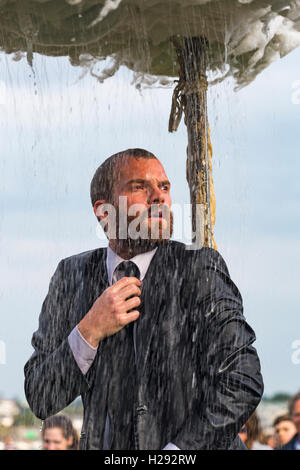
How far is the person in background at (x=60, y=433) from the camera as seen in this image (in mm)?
3900

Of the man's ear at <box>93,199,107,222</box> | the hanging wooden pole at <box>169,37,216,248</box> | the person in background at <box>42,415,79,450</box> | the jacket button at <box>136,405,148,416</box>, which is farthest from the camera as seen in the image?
the person in background at <box>42,415,79,450</box>

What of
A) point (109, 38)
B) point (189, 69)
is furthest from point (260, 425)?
point (109, 38)

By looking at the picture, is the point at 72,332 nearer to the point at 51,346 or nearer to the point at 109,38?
the point at 51,346

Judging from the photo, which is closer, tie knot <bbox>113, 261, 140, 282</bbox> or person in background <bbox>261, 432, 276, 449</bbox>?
tie knot <bbox>113, 261, 140, 282</bbox>

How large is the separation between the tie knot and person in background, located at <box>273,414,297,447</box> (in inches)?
79.5

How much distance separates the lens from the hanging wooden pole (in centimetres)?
356

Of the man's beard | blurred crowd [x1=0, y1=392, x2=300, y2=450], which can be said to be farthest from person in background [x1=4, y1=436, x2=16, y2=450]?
the man's beard

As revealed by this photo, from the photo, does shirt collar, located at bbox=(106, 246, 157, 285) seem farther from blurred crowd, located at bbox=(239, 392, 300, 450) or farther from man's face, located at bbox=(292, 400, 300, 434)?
man's face, located at bbox=(292, 400, 300, 434)

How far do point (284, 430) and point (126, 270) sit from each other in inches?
82.4

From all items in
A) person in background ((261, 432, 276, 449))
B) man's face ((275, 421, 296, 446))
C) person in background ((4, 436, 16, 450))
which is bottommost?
person in background ((4, 436, 16, 450))

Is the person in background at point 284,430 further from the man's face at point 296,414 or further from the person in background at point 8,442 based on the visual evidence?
the person in background at point 8,442

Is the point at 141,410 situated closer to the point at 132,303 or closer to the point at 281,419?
the point at 132,303

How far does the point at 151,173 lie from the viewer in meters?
2.35

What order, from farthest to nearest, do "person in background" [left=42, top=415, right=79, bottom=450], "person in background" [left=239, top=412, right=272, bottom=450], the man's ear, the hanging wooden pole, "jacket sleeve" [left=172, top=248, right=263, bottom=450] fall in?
"person in background" [left=42, top=415, right=79, bottom=450] → "person in background" [left=239, top=412, right=272, bottom=450] → the hanging wooden pole → the man's ear → "jacket sleeve" [left=172, top=248, right=263, bottom=450]
